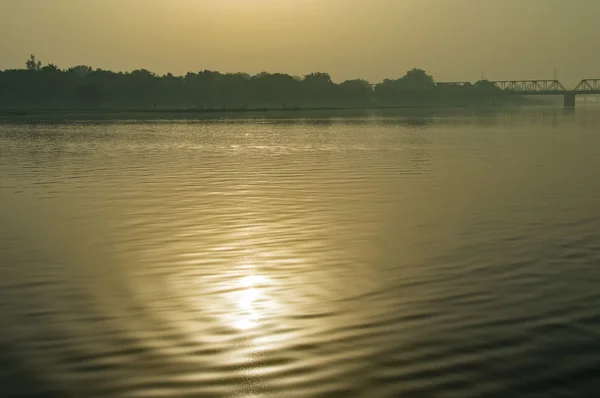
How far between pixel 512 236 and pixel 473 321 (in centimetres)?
858

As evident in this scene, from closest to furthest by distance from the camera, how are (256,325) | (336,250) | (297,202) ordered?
(256,325), (336,250), (297,202)

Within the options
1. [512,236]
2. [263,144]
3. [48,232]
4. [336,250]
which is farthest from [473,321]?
[263,144]

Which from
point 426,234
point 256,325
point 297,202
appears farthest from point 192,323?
point 297,202

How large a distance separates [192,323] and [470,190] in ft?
71.1

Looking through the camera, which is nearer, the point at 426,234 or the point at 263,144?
the point at 426,234

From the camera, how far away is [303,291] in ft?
50.6

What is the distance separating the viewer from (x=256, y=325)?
13164 millimetres

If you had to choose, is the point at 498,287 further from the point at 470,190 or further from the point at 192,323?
the point at 470,190

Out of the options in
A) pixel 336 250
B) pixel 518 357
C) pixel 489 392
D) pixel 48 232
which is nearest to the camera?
pixel 489 392

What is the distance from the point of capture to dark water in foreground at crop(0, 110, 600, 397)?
10.9 m

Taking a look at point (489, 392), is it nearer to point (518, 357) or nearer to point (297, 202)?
point (518, 357)

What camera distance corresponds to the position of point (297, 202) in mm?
29625

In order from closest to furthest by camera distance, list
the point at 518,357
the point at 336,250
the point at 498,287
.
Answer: the point at 518,357
the point at 498,287
the point at 336,250

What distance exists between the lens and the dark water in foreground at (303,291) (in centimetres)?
1091
